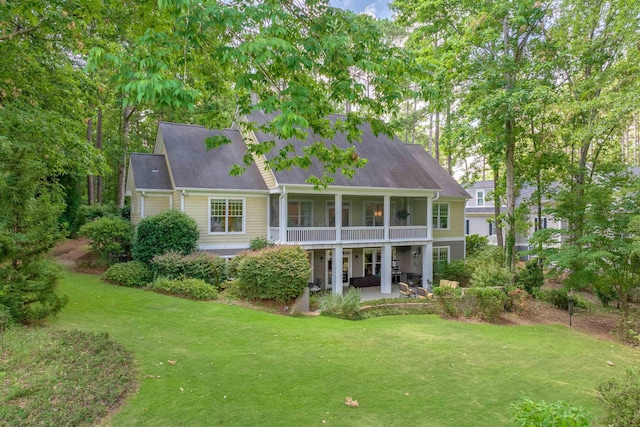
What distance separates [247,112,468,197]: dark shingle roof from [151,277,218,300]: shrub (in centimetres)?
573

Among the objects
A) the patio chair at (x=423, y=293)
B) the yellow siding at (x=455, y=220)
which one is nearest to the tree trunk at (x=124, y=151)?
the patio chair at (x=423, y=293)

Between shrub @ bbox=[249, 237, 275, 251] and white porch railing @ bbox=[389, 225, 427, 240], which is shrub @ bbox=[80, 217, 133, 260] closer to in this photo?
shrub @ bbox=[249, 237, 275, 251]

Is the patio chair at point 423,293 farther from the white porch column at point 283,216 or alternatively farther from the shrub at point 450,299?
the white porch column at point 283,216

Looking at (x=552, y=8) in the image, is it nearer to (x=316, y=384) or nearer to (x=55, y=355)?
(x=316, y=384)

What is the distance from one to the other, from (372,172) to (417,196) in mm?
2963

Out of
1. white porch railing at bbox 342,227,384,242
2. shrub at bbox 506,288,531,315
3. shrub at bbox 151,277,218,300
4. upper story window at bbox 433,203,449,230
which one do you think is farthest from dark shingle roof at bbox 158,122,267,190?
shrub at bbox 506,288,531,315

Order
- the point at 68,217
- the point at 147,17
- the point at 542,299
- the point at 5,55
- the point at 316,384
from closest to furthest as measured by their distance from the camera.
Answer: the point at 316,384, the point at 147,17, the point at 5,55, the point at 542,299, the point at 68,217

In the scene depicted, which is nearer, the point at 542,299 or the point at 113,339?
the point at 113,339

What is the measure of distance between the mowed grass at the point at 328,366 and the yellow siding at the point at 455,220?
11106 millimetres

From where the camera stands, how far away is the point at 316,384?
5949 millimetres

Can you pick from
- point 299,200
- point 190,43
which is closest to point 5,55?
point 190,43

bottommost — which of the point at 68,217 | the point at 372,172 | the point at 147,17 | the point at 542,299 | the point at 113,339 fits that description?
the point at 542,299

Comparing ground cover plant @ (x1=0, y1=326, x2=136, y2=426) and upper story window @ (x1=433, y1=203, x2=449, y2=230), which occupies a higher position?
upper story window @ (x1=433, y1=203, x2=449, y2=230)

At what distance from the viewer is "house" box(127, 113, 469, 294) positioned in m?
16.2
